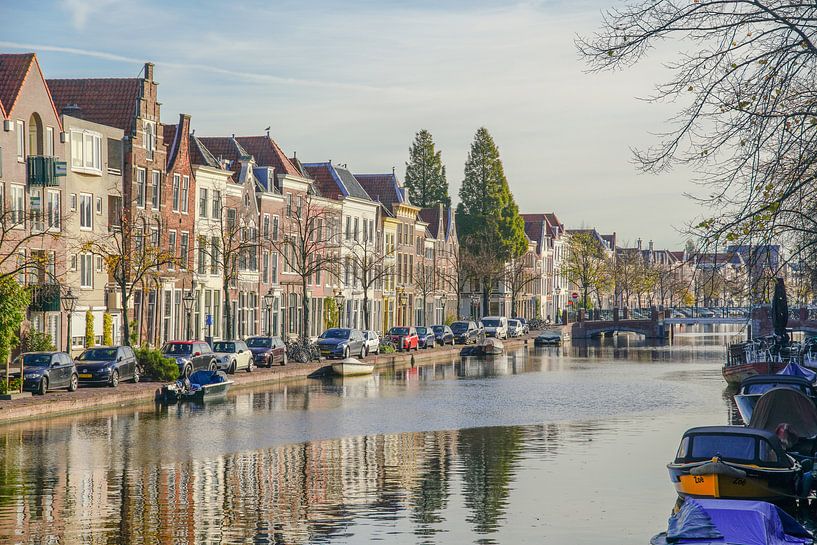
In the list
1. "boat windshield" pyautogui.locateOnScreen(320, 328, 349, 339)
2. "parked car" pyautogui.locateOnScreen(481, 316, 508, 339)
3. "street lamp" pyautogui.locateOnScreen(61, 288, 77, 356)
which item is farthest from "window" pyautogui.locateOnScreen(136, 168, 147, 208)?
"parked car" pyautogui.locateOnScreen(481, 316, 508, 339)

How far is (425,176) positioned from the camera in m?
152

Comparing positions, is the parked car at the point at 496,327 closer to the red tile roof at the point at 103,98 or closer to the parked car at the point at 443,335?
the parked car at the point at 443,335

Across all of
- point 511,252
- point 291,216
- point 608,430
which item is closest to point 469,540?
point 608,430

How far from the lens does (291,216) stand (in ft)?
296

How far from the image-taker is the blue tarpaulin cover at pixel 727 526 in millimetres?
18953

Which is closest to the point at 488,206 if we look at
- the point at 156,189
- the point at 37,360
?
the point at 156,189

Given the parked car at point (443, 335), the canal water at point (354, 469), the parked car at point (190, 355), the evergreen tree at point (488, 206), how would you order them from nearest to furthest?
the canal water at point (354, 469) → the parked car at point (190, 355) → the parked car at point (443, 335) → the evergreen tree at point (488, 206)

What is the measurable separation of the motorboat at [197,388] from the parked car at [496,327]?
64.4m

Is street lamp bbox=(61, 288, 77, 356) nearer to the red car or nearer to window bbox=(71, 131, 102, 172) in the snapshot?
window bbox=(71, 131, 102, 172)

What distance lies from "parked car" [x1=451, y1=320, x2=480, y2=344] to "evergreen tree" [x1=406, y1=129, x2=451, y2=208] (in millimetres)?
42124

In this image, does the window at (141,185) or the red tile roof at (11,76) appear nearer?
the red tile roof at (11,76)

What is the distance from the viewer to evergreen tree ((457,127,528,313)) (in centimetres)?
14075

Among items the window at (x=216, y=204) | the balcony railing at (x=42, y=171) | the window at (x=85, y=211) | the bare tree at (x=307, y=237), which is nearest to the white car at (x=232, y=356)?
the window at (x=85, y=211)

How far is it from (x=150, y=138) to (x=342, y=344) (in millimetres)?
16332
